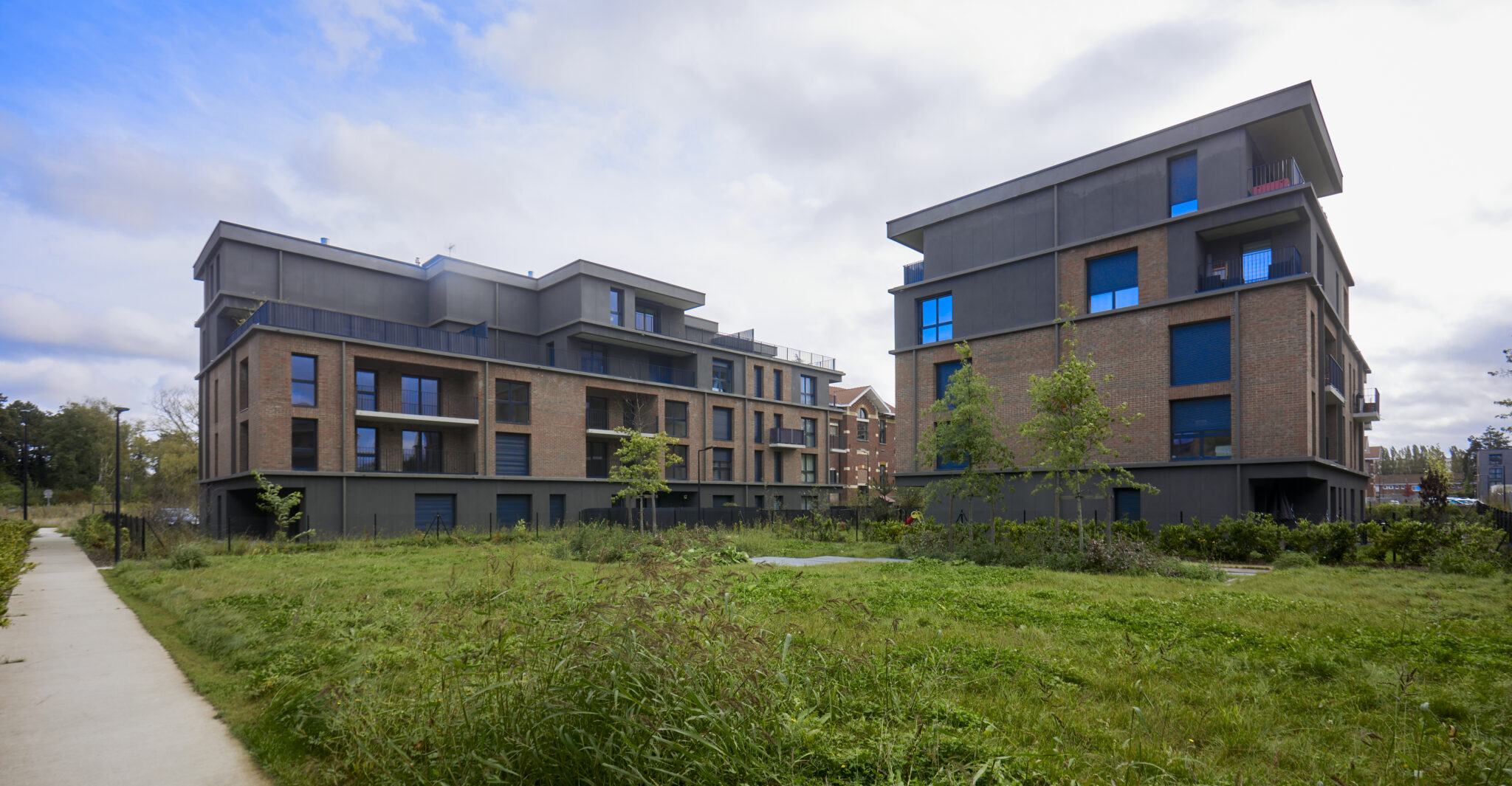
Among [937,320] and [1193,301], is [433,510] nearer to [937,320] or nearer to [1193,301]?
[937,320]

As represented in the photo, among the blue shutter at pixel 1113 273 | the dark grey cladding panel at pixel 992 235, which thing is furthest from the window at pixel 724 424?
the blue shutter at pixel 1113 273

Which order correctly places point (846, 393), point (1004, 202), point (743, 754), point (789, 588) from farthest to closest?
point (846, 393) < point (1004, 202) < point (789, 588) < point (743, 754)

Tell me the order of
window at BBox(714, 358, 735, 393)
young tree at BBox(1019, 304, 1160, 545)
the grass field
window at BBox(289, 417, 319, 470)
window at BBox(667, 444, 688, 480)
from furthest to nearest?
window at BBox(714, 358, 735, 393)
window at BBox(667, 444, 688, 480)
window at BBox(289, 417, 319, 470)
young tree at BBox(1019, 304, 1160, 545)
the grass field

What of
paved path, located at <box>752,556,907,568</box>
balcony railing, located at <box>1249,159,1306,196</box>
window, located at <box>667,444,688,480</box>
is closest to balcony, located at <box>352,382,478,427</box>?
window, located at <box>667,444,688,480</box>

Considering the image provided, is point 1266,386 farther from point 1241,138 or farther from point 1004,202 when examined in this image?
point 1004,202

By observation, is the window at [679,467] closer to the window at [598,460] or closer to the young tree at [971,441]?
the window at [598,460]

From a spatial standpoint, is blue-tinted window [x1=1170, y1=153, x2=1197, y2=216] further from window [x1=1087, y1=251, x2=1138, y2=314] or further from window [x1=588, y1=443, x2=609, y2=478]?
window [x1=588, y1=443, x2=609, y2=478]

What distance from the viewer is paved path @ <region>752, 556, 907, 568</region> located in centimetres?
1586

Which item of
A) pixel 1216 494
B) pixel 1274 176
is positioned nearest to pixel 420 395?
pixel 1216 494

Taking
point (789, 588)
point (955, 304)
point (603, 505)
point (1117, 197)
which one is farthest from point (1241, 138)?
point (603, 505)

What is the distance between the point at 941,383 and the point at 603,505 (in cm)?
1840

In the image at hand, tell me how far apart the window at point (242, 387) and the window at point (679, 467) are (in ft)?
63.4

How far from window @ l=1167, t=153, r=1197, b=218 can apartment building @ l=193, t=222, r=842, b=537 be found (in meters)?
25.9

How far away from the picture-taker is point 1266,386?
2214 centimetres
